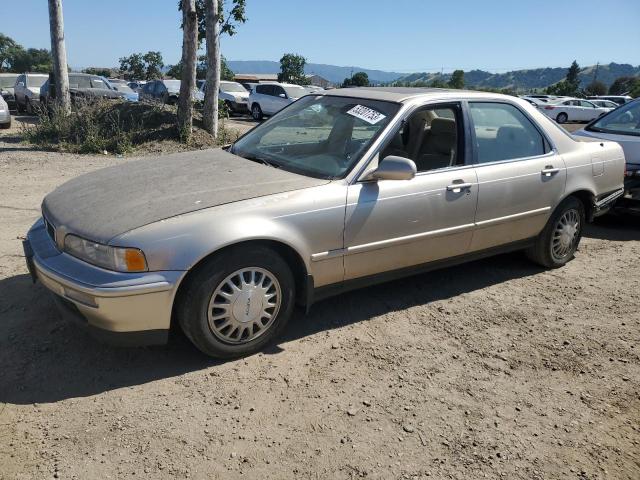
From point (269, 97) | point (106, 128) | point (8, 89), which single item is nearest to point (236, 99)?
point (269, 97)

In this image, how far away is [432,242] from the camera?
13.1 feet

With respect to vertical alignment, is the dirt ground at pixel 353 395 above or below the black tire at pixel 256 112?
below

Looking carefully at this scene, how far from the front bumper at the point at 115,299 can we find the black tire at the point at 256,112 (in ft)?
67.6

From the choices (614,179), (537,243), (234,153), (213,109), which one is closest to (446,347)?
(537,243)

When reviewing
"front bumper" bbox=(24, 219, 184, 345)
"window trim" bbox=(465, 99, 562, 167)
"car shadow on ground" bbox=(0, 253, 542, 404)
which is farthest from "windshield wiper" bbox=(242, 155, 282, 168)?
"window trim" bbox=(465, 99, 562, 167)

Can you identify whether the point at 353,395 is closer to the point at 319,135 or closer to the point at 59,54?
the point at 319,135

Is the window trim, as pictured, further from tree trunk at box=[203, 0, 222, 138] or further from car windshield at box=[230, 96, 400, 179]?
tree trunk at box=[203, 0, 222, 138]

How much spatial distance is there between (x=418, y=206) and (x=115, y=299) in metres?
2.13

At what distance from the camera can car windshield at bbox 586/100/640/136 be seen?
22.9 feet

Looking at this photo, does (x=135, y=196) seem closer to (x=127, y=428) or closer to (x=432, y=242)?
(x=127, y=428)

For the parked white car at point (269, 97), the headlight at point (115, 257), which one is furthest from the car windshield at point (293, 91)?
the headlight at point (115, 257)

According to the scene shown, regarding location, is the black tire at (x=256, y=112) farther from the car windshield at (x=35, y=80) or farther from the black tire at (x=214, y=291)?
the black tire at (x=214, y=291)

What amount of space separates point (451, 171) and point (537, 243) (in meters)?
1.42

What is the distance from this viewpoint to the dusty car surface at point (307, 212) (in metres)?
2.94
